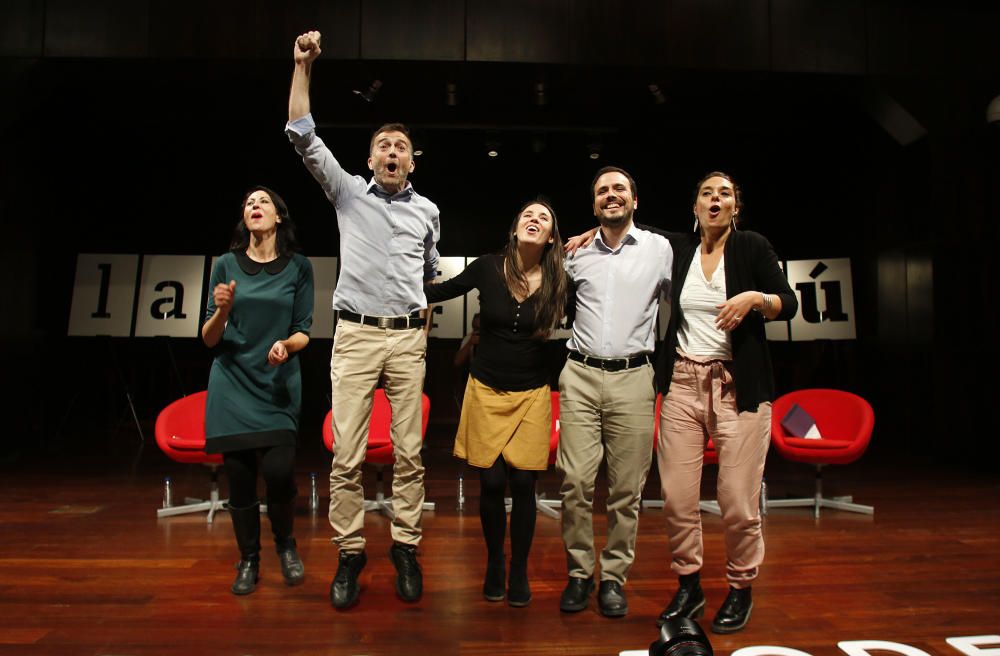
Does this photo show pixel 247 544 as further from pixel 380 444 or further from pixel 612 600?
pixel 612 600

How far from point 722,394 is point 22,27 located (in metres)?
6.40

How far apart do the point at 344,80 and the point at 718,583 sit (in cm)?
522

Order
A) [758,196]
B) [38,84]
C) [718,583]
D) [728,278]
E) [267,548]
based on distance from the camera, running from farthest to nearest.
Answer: [758,196] < [38,84] < [267,548] < [718,583] < [728,278]

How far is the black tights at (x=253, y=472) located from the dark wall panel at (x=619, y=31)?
4277 millimetres

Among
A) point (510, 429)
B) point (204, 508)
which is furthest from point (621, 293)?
point (204, 508)

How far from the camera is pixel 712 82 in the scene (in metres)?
6.10

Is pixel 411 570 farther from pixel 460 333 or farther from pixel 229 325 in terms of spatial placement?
pixel 460 333

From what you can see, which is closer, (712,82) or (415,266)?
(415,266)

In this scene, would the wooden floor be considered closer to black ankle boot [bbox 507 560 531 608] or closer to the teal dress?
black ankle boot [bbox 507 560 531 608]

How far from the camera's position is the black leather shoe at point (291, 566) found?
2.97 m

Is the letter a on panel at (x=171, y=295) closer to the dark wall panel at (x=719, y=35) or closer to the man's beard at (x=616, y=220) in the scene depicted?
the dark wall panel at (x=719, y=35)

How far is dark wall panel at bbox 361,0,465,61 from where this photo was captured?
566 cm

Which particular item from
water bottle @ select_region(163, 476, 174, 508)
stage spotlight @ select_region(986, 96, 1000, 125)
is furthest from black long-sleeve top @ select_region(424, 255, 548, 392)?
stage spotlight @ select_region(986, 96, 1000, 125)

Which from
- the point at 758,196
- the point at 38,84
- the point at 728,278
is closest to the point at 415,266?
the point at 728,278
